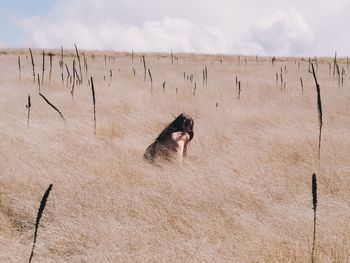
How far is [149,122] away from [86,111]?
1.50 metres

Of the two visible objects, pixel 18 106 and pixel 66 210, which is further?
pixel 18 106

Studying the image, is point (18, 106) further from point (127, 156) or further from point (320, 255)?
point (320, 255)

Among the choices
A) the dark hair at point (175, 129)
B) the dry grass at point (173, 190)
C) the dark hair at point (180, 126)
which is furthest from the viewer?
the dark hair at point (180, 126)

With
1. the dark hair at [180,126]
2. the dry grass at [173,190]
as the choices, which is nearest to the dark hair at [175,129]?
the dark hair at [180,126]

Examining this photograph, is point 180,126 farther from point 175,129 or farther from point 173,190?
point 173,190

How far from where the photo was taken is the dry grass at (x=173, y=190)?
10.5 feet

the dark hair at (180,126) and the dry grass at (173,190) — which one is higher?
the dark hair at (180,126)

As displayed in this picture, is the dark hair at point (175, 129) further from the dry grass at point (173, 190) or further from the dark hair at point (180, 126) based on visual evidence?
the dry grass at point (173, 190)

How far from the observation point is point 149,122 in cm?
808

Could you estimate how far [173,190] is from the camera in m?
4.27

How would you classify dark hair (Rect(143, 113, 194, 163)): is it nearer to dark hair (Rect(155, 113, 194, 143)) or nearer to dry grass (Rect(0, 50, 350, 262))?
dark hair (Rect(155, 113, 194, 143))

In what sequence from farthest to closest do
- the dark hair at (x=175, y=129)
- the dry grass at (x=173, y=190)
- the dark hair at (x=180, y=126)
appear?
the dark hair at (x=180, y=126) < the dark hair at (x=175, y=129) < the dry grass at (x=173, y=190)

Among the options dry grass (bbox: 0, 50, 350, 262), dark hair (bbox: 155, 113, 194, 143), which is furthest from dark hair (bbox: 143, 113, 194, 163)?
dry grass (bbox: 0, 50, 350, 262)

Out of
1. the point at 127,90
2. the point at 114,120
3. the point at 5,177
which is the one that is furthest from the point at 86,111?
the point at 5,177
